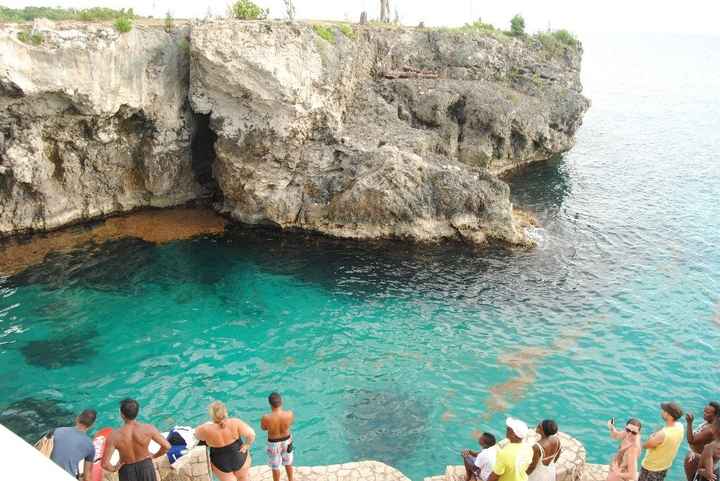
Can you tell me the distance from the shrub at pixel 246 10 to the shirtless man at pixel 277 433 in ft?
84.0

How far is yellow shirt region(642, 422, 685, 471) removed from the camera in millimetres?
11703

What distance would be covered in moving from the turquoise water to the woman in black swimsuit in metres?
5.38

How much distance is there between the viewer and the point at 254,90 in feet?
97.9

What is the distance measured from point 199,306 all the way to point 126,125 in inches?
505

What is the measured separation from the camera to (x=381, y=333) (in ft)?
76.4

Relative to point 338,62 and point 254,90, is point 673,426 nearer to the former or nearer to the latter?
point 254,90

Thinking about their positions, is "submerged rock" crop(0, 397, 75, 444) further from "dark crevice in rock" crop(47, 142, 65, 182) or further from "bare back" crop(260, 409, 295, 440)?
"dark crevice in rock" crop(47, 142, 65, 182)

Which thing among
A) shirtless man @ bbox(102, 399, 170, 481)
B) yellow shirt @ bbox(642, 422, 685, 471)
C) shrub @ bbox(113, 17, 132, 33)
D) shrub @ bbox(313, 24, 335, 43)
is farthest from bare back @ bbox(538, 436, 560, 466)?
shrub @ bbox(313, 24, 335, 43)

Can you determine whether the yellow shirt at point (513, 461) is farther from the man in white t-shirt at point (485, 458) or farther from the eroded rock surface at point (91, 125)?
the eroded rock surface at point (91, 125)

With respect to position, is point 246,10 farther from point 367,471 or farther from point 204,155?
point 367,471

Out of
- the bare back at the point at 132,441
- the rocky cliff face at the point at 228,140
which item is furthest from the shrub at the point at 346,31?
the bare back at the point at 132,441

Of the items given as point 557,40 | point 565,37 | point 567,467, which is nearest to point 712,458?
point 567,467

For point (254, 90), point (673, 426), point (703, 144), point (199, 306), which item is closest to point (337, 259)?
point (199, 306)

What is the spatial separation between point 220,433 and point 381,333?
1268 cm
